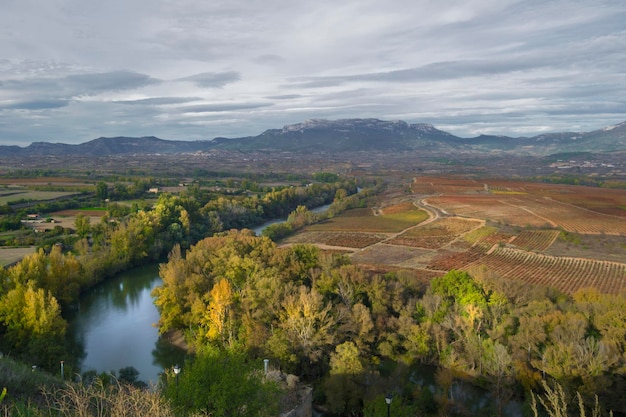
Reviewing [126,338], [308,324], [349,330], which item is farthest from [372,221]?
[308,324]

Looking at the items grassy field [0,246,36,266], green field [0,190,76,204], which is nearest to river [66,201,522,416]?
grassy field [0,246,36,266]

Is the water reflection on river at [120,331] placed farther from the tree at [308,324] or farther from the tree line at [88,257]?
the tree at [308,324]

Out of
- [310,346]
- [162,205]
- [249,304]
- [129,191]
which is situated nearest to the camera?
[310,346]

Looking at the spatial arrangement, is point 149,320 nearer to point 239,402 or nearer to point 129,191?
point 239,402

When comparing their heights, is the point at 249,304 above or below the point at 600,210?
above

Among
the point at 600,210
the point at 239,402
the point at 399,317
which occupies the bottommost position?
the point at 600,210

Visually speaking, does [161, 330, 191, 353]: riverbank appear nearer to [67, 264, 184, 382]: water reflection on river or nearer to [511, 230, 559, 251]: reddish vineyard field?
[67, 264, 184, 382]: water reflection on river

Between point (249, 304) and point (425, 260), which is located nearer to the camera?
point (249, 304)

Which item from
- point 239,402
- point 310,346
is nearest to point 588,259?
point 310,346
